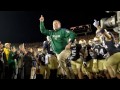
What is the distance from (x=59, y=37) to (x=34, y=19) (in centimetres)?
48

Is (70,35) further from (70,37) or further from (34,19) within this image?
(34,19)

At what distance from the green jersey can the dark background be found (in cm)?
7

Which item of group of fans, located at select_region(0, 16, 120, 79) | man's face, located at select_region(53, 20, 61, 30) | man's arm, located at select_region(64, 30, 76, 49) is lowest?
group of fans, located at select_region(0, 16, 120, 79)

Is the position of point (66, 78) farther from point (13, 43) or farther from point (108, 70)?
point (13, 43)

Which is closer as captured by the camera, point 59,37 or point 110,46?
point 110,46

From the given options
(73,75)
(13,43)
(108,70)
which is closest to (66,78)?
(73,75)

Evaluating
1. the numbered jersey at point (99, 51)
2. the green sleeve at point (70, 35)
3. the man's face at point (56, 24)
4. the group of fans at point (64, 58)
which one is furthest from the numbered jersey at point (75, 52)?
the man's face at point (56, 24)

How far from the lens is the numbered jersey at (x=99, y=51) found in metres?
4.21

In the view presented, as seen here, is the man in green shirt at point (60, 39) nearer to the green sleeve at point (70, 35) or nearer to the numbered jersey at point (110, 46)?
the green sleeve at point (70, 35)

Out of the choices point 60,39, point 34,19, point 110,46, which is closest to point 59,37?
point 60,39

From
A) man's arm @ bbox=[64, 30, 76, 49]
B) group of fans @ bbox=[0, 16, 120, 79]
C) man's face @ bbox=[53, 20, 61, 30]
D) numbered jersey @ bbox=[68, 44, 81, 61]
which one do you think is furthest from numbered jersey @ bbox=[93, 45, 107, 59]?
man's face @ bbox=[53, 20, 61, 30]

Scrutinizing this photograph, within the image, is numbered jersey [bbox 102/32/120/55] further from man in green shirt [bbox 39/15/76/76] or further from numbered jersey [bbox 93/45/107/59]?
man in green shirt [bbox 39/15/76/76]

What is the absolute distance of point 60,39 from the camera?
430 centimetres

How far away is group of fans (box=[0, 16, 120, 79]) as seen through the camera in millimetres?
4160
